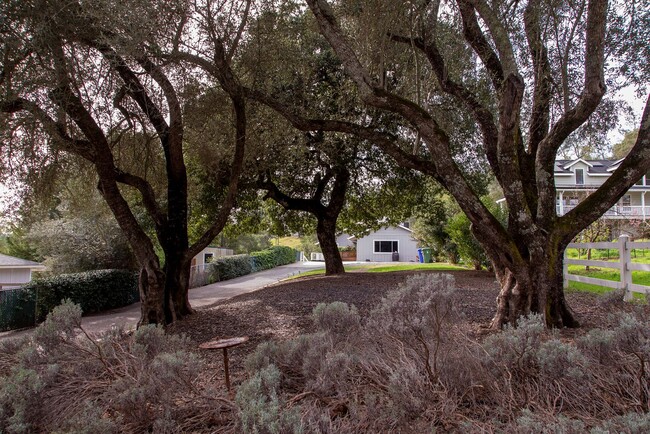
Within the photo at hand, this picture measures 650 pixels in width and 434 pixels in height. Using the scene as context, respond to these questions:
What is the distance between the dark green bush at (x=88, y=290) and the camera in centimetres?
1466

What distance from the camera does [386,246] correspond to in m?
43.7

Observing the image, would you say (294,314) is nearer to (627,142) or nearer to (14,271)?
(627,142)

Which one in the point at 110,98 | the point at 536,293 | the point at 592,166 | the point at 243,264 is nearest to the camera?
the point at 536,293

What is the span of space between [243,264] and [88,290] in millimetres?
15008

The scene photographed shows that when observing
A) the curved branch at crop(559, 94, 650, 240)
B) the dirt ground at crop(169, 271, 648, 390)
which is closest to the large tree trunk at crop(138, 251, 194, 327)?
the dirt ground at crop(169, 271, 648, 390)

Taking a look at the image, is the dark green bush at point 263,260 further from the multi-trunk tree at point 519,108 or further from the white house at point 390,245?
the multi-trunk tree at point 519,108

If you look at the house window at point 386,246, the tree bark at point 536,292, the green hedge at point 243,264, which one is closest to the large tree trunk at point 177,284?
the tree bark at point 536,292

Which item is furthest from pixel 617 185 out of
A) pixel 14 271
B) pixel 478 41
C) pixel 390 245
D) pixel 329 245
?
pixel 390 245

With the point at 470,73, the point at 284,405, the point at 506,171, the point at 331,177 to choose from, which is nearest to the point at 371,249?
the point at 331,177

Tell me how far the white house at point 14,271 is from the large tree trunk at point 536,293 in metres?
19.6

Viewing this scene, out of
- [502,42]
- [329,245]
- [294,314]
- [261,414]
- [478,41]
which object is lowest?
[294,314]

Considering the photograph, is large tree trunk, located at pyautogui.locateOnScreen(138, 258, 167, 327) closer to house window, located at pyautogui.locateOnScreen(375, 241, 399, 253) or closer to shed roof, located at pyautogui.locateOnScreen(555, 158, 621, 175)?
shed roof, located at pyautogui.locateOnScreen(555, 158, 621, 175)

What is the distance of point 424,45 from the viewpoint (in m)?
7.48

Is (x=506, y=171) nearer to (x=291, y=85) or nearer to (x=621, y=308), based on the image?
(x=621, y=308)
